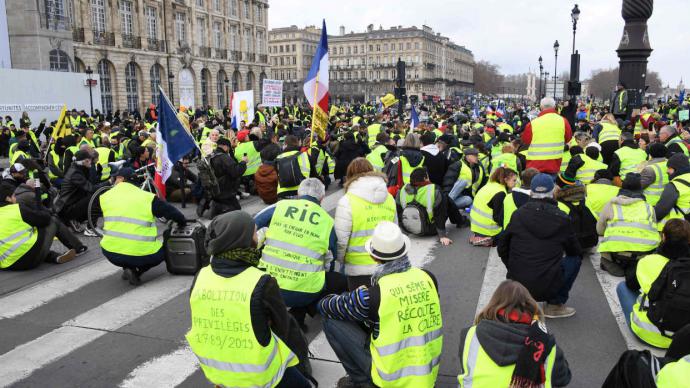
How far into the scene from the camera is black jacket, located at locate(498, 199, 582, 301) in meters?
5.44

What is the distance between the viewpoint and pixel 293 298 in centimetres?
501

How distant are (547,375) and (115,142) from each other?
13351mm

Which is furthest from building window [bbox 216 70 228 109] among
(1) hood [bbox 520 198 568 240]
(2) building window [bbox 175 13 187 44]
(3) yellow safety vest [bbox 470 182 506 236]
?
(1) hood [bbox 520 198 568 240]

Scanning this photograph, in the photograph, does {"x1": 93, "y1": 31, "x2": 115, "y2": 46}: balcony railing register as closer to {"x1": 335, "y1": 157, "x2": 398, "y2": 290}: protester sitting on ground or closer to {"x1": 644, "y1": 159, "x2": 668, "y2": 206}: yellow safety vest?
{"x1": 644, "y1": 159, "x2": 668, "y2": 206}: yellow safety vest

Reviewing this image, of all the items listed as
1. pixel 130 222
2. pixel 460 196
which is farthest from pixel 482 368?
pixel 460 196

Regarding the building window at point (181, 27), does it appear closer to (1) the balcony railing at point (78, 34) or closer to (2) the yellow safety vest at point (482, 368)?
(1) the balcony railing at point (78, 34)

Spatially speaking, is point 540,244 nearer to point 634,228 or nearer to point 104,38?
point 634,228

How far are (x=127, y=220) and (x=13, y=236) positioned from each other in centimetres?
204

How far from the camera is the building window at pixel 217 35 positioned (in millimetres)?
60594

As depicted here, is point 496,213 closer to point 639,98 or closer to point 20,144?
point 20,144

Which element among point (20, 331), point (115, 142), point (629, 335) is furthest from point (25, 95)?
point (629, 335)

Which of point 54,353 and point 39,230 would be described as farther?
point 39,230

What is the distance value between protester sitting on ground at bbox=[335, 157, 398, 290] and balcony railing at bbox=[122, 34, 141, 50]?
47648 mm

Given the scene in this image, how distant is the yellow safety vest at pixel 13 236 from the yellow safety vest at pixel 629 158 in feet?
31.1
